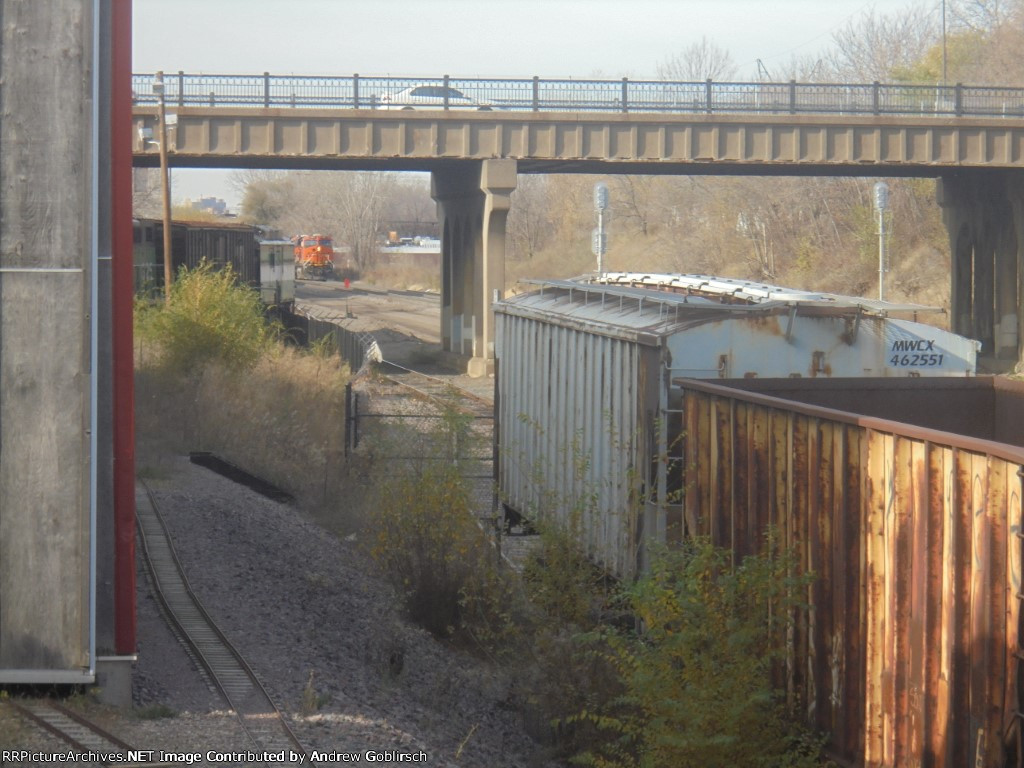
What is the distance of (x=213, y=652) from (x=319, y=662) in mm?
782

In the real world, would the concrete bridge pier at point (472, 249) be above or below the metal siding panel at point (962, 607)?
above

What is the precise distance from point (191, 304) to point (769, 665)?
21.1 m

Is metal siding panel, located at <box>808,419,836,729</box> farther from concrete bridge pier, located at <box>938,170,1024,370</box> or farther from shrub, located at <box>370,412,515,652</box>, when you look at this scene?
concrete bridge pier, located at <box>938,170,1024,370</box>

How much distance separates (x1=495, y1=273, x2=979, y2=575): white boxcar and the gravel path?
1.68 m

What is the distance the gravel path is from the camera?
7156 mm

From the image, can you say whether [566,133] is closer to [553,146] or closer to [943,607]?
[553,146]

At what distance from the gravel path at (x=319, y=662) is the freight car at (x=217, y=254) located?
2366 centimetres

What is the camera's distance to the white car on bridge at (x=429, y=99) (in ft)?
117

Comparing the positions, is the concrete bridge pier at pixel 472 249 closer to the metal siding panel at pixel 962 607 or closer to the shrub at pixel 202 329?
the shrub at pixel 202 329

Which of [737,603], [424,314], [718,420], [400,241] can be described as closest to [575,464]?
[718,420]

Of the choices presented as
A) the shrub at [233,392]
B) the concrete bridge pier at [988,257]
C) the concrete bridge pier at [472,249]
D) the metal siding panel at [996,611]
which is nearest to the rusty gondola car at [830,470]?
the metal siding panel at [996,611]

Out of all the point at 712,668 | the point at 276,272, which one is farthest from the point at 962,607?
the point at 276,272

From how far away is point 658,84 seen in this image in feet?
119

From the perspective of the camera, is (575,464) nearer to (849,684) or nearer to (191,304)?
(849,684)
